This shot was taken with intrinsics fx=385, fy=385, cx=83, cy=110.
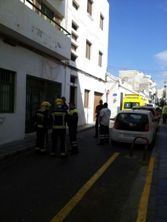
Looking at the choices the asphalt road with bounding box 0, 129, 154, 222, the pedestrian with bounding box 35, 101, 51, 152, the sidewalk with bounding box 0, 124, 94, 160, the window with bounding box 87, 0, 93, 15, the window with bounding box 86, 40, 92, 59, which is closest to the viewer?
the asphalt road with bounding box 0, 129, 154, 222

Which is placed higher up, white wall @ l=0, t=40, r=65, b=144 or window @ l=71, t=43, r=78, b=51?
window @ l=71, t=43, r=78, b=51

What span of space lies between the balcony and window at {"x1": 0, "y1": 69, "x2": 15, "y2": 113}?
50.1 inches

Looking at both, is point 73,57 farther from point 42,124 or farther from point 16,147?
point 42,124

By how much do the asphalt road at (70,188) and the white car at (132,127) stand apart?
104 inches

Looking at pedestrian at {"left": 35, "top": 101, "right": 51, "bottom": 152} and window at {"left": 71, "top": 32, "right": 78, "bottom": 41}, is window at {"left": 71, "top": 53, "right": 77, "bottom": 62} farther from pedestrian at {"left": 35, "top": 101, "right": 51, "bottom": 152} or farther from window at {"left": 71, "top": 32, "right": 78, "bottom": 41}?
pedestrian at {"left": 35, "top": 101, "right": 51, "bottom": 152}

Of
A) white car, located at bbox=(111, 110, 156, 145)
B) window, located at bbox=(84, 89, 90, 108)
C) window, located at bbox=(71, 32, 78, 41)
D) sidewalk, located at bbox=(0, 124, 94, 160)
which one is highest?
window, located at bbox=(71, 32, 78, 41)

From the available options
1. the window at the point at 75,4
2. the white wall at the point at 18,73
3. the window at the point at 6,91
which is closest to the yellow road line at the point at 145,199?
the white wall at the point at 18,73

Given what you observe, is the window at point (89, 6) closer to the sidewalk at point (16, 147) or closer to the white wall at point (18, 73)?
the white wall at point (18, 73)

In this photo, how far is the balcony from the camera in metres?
12.9

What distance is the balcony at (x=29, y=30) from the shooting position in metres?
12.9

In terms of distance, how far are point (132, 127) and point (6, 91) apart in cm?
515

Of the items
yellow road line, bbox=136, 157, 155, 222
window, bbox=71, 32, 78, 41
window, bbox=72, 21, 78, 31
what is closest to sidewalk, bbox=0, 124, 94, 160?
yellow road line, bbox=136, 157, 155, 222

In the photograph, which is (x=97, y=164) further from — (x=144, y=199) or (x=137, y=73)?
(x=137, y=73)

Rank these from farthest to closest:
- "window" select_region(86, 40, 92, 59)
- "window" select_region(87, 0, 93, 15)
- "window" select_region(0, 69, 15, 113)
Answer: "window" select_region(86, 40, 92, 59), "window" select_region(87, 0, 93, 15), "window" select_region(0, 69, 15, 113)
